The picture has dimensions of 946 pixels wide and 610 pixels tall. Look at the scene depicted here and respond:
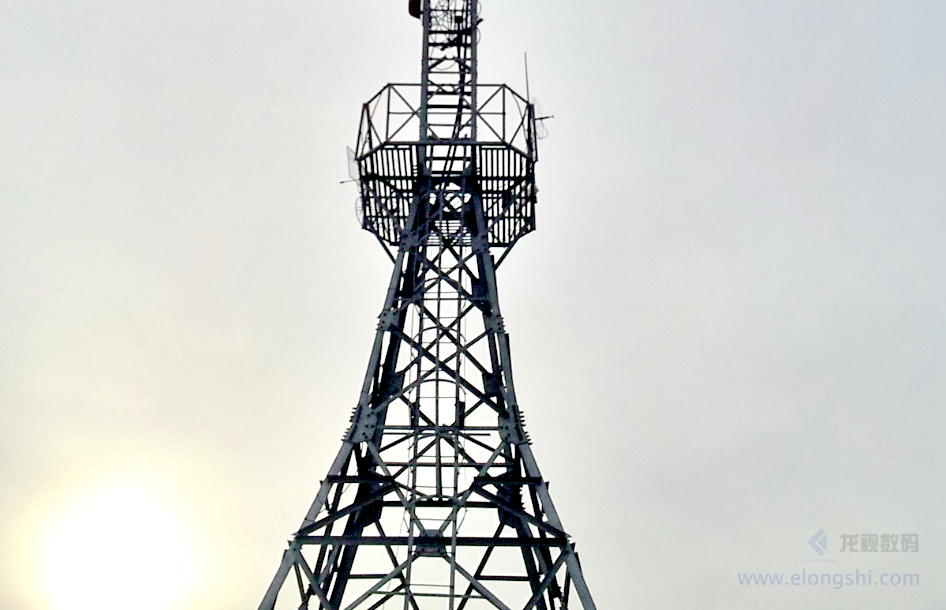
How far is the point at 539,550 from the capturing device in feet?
79.3

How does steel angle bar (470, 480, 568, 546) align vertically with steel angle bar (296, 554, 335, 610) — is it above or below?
above

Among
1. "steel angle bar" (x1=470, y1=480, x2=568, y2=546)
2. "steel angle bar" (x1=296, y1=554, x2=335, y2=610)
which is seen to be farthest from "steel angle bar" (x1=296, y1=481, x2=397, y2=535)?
"steel angle bar" (x1=470, y1=480, x2=568, y2=546)

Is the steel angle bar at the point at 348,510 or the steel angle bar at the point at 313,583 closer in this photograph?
the steel angle bar at the point at 313,583

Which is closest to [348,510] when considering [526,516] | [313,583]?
[313,583]

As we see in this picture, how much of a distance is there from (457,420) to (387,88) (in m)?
10.2

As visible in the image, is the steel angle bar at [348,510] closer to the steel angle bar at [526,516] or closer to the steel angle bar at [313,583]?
the steel angle bar at [313,583]

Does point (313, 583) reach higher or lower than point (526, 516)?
lower

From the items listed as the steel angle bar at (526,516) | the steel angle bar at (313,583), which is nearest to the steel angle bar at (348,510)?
the steel angle bar at (313,583)

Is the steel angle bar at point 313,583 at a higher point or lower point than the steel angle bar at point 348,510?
lower

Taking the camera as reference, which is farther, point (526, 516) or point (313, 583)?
point (526, 516)

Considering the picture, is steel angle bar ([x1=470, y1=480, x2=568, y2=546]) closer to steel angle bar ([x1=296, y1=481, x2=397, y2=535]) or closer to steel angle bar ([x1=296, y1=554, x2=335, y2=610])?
steel angle bar ([x1=296, y1=481, x2=397, y2=535])

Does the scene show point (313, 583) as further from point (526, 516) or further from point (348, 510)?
point (526, 516)

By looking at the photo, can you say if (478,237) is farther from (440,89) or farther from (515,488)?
(515,488)

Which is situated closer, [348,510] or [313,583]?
[313,583]
